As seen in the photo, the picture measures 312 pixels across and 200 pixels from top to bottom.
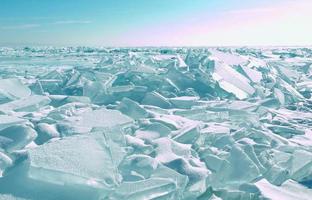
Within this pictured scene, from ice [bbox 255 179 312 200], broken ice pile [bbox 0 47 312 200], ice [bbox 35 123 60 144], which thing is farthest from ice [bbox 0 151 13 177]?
ice [bbox 255 179 312 200]

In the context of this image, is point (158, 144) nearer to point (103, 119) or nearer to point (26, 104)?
point (103, 119)

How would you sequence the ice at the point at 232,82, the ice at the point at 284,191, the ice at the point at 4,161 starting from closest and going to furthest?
1. the ice at the point at 284,191
2. the ice at the point at 4,161
3. the ice at the point at 232,82

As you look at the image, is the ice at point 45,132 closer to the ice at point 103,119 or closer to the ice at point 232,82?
the ice at point 103,119

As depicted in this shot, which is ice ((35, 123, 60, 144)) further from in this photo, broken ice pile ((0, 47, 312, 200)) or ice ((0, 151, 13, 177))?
ice ((0, 151, 13, 177))

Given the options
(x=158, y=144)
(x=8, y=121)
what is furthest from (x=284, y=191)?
(x=8, y=121)

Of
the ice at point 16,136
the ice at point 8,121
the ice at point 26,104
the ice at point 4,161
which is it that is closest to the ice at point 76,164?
the ice at point 4,161

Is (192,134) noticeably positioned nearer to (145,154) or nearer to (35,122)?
(145,154)

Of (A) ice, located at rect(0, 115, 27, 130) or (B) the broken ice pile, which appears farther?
(A) ice, located at rect(0, 115, 27, 130)

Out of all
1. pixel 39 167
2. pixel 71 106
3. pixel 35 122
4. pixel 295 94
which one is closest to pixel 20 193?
pixel 39 167
